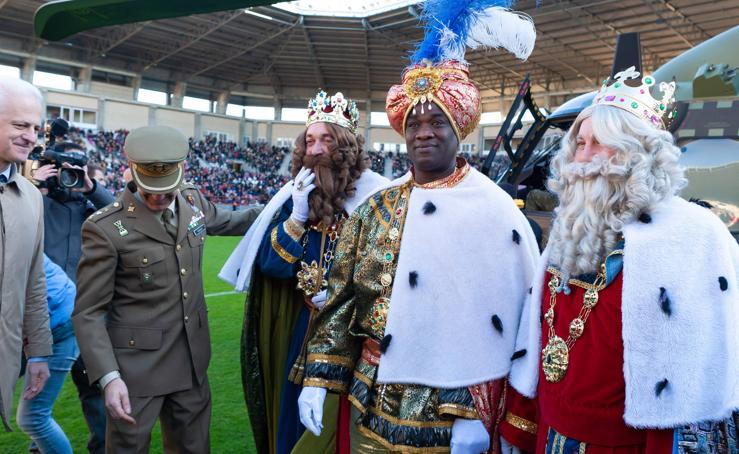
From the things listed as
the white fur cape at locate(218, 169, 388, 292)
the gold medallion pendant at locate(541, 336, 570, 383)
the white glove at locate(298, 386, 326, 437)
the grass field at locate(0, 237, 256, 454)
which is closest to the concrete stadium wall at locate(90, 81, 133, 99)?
the grass field at locate(0, 237, 256, 454)

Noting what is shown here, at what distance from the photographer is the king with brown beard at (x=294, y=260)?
2.98 meters

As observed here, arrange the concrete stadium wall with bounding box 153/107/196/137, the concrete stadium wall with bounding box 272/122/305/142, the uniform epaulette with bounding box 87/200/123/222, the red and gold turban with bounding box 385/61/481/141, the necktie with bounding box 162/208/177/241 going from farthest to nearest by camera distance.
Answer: the concrete stadium wall with bounding box 272/122/305/142
the concrete stadium wall with bounding box 153/107/196/137
the necktie with bounding box 162/208/177/241
the uniform epaulette with bounding box 87/200/123/222
the red and gold turban with bounding box 385/61/481/141

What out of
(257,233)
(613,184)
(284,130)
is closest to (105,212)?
(257,233)

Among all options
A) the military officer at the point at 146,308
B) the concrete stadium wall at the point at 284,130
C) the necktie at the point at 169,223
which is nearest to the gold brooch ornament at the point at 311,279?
the military officer at the point at 146,308

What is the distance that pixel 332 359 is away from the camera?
2.27 m

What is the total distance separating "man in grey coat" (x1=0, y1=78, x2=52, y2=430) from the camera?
2430mm

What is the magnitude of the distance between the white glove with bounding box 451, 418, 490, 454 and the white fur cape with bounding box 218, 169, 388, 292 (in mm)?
1402

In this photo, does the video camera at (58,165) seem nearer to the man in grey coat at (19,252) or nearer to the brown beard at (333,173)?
the man in grey coat at (19,252)

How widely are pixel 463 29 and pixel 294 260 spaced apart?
146 centimetres

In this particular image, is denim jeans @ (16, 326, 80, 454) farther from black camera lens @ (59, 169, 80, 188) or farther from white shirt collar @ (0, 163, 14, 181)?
Answer: black camera lens @ (59, 169, 80, 188)

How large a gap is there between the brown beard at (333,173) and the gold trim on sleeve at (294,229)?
0.10 metres

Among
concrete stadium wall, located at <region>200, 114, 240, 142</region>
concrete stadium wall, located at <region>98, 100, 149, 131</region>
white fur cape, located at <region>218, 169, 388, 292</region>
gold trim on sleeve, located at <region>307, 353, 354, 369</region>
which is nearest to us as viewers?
gold trim on sleeve, located at <region>307, 353, 354, 369</region>

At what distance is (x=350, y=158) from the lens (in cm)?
309

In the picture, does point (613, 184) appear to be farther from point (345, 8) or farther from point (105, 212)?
point (345, 8)
